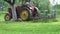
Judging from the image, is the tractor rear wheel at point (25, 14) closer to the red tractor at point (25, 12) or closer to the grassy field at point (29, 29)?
the red tractor at point (25, 12)

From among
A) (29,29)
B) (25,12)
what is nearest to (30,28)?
(29,29)

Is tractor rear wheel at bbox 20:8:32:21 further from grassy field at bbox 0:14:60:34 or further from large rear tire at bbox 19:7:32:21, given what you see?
grassy field at bbox 0:14:60:34

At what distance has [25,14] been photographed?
2011cm

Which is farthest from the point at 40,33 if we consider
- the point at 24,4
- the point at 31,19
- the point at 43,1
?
the point at 43,1

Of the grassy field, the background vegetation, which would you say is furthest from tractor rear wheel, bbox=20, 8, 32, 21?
the grassy field

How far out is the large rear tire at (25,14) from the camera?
64.6 ft

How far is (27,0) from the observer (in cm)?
2095

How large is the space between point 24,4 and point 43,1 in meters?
12.2

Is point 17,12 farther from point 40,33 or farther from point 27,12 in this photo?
point 40,33

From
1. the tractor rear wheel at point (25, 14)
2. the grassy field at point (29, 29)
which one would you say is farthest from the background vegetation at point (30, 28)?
the tractor rear wheel at point (25, 14)

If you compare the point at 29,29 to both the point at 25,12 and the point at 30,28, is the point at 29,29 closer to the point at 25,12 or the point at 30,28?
the point at 30,28

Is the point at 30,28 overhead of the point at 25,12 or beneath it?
overhead

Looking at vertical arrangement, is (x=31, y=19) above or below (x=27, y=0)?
below

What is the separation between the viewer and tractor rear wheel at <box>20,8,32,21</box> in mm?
19688
